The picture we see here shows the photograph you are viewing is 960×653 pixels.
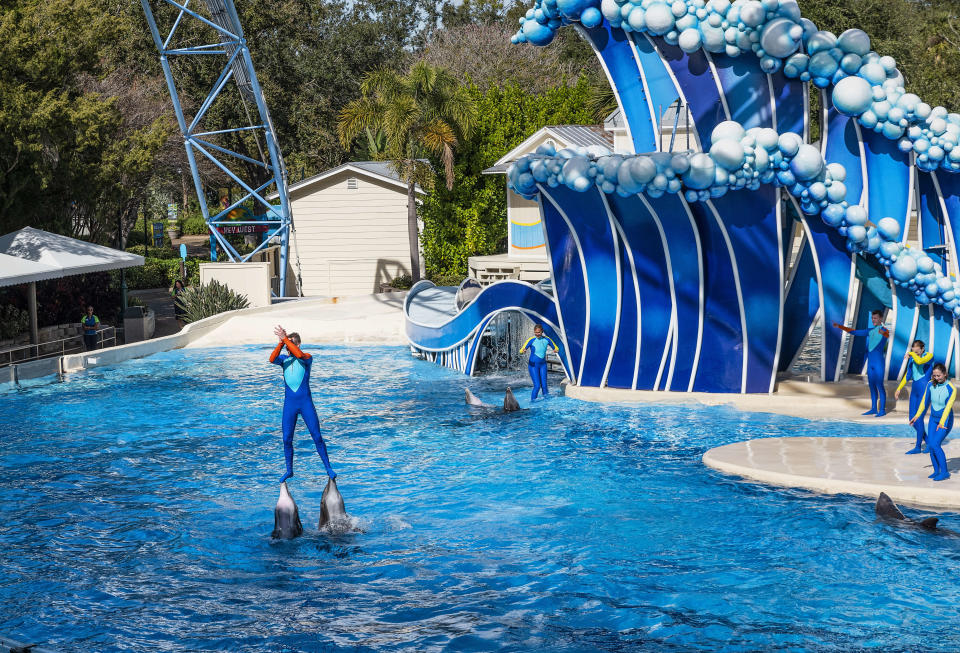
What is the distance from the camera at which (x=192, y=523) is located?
11969 mm

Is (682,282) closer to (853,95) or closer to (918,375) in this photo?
(853,95)

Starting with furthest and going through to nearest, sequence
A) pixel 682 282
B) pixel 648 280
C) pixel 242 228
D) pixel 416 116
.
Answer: pixel 242 228 < pixel 416 116 < pixel 648 280 < pixel 682 282

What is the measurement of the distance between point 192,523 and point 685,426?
26.1ft

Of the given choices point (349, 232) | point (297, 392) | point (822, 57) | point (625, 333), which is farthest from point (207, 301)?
point (822, 57)

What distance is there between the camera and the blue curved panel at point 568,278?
17359 mm

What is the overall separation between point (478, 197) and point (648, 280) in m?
20.1

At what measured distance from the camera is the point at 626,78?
1722 centimetres

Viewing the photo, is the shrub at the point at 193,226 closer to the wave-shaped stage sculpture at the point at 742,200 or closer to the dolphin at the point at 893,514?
the wave-shaped stage sculpture at the point at 742,200

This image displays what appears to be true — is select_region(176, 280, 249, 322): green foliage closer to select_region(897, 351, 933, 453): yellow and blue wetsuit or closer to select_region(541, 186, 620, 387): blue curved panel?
select_region(541, 186, 620, 387): blue curved panel

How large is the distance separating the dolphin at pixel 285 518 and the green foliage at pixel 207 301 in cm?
1892

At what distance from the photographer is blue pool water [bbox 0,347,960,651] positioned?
891 centimetres

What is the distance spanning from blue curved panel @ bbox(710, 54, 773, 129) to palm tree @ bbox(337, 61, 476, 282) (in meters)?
17.3

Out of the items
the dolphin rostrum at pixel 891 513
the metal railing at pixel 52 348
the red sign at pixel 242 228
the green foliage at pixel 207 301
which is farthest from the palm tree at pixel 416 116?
the dolphin rostrum at pixel 891 513

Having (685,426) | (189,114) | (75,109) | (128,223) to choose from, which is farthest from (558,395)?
(189,114)
